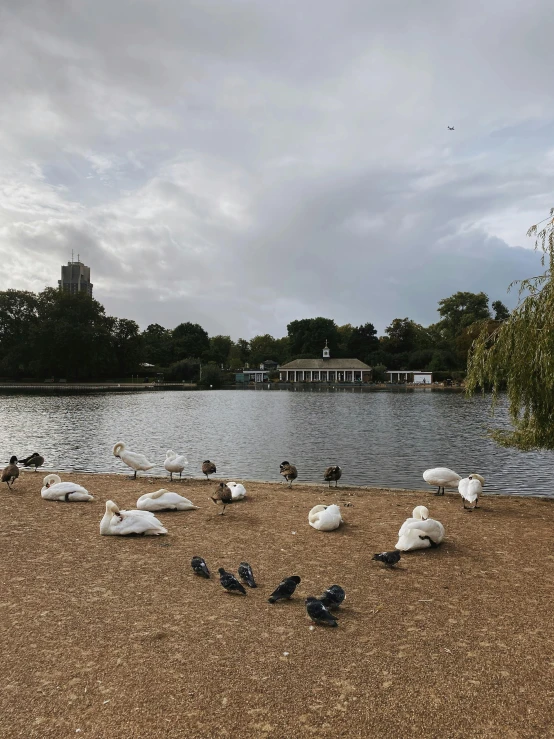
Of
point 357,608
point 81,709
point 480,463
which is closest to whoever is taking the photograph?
point 81,709

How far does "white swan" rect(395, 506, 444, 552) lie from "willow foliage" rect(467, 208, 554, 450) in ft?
12.2

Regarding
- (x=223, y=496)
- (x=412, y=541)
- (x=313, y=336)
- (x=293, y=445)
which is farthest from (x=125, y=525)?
(x=313, y=336)

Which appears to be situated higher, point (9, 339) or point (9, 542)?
point (9, 339)

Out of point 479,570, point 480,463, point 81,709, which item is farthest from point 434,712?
point 480,463

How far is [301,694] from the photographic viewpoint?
4379 millimetres

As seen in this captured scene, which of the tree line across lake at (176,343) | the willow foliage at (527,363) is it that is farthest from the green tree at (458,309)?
the willow foliage at (527,363)

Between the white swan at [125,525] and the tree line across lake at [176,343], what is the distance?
67.2 meters

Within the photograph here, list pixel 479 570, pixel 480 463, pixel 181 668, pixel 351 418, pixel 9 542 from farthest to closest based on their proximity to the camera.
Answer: pixel 351 418, pixel 480 463, pixel 9 542, pixel 479 570, pixel 181 668

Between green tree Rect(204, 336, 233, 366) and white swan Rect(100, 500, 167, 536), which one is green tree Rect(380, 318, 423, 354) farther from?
white swan Rect(100, 500, 167, 536)

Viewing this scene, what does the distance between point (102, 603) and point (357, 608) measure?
9.57 ft

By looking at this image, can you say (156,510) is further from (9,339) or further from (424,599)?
(9,339)

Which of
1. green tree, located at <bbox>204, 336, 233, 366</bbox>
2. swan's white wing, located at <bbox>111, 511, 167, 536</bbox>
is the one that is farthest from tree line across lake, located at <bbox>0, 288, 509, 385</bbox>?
swan's white wing, located at <bbox>111, 511, 167, 536</bbox>

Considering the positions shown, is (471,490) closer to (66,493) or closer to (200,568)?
(200,568)

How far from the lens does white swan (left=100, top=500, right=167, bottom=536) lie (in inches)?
347
